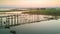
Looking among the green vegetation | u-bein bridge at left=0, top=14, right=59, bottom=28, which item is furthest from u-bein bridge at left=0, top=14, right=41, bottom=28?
the green vegetation

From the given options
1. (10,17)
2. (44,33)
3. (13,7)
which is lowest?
(44,33)

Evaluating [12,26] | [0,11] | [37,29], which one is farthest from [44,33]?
[0,11]

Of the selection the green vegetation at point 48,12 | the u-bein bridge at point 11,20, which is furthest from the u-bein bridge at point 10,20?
the green vegetation at point 48,12

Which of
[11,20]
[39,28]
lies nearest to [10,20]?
[11,20]

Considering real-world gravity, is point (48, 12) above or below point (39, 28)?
above

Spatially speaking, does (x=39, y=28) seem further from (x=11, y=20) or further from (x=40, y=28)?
(x=11, y=20)

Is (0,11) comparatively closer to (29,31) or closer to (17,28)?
(17,28)

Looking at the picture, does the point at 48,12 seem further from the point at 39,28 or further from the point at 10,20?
the point at 10,20

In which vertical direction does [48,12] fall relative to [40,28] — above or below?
above
